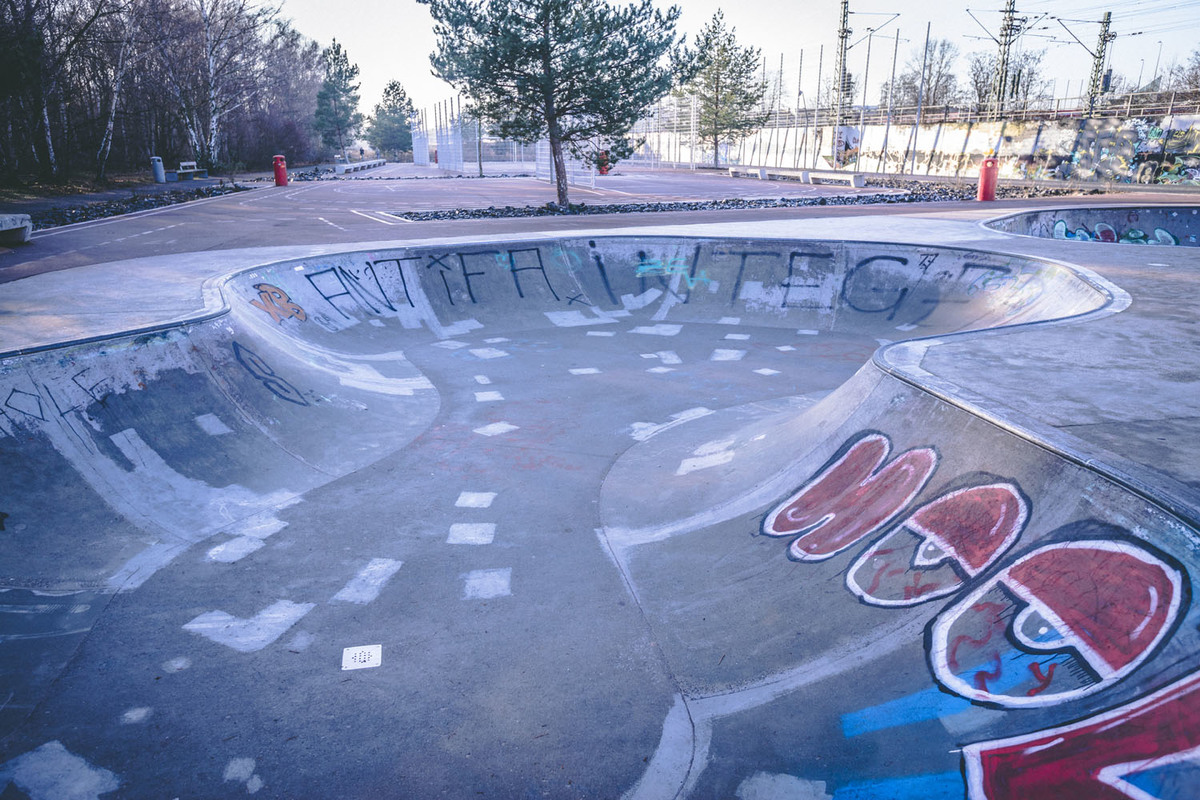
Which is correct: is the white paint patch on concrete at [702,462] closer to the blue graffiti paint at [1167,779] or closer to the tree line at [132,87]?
the blue graffiti paint at [1167,779]

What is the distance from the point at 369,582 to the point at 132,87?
50.3 meters

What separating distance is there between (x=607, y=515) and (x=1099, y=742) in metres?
4.14

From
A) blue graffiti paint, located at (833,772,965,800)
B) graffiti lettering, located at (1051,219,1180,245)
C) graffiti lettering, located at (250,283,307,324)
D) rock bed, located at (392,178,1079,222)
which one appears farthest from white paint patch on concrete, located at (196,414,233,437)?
graffiti lettering, located at (1051,219,1180,245)

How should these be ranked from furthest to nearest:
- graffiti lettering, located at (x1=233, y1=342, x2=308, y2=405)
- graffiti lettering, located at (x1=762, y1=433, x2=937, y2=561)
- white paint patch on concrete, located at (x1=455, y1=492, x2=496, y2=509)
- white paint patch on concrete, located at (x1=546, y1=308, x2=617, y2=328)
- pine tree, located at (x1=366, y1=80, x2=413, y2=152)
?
pine tree, located at (x1=366, y1=80, x2=413, y2=152), white paint patch on concrete, located at (x1=546, y1=308, x2=617, y2=328), graffiti lettering, located at (x1=233, y1=342, x2=308, y2=405), white paint patch on concrete, located at (x1=455, y1=492, x2=496, y2=509), graffiti lettering, located at (x1=762, y1=433, x2=937, y2=561)

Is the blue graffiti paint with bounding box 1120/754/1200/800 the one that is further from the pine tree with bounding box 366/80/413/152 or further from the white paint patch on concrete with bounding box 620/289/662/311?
the pine tree with bounding box 366/80/413/152

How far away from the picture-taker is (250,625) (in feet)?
15.4

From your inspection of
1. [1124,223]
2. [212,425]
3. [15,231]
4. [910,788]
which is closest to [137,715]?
[212,425]

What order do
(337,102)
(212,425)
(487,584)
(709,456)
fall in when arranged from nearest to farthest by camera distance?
(487,584) < (212,425) < (709,456) < (337,102)

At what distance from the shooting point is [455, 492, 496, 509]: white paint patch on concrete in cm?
642

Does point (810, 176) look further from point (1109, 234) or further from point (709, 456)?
point (709, 456)

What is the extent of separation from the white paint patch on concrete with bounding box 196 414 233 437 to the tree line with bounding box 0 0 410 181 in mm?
26630

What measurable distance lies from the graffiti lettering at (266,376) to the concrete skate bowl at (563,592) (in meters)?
0.05

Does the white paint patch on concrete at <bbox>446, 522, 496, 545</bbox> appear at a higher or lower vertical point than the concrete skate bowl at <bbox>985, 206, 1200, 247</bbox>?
lower

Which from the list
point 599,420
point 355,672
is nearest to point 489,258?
point 599,420
